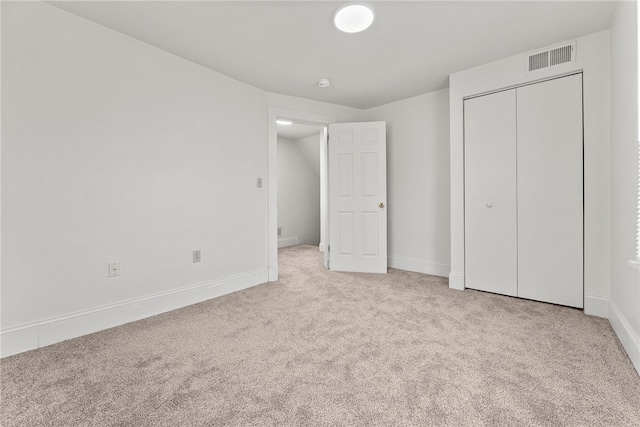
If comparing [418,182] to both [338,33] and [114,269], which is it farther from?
[114,269]

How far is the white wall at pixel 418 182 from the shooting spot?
3477 millimetres

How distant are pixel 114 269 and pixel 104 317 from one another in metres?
0.35

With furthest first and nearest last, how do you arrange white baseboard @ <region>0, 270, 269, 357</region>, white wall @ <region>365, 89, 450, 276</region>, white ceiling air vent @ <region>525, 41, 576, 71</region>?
white wall @ <region>365, 89, 450, 276</region>
white ceiling air vent @ <region>525, 41, 576, 71</region>
white baseboard @ <region>0, 270, 269, 357</region>

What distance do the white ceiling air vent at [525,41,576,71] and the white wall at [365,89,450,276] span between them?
0.95 m

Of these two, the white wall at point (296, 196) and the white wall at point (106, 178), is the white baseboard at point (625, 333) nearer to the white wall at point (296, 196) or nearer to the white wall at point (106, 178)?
the white wall at point (106, 178)

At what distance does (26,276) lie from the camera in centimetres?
179

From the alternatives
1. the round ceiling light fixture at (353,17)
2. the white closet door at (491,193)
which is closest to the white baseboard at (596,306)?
the white closet door at (491,193)

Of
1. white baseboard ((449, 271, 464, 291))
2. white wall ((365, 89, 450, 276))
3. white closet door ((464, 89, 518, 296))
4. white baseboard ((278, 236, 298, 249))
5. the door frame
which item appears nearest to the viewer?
white closet door ((464, 89, 518, 296))

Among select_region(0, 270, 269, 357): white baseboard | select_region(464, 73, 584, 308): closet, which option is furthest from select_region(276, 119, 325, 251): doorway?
select_region(464, 73, 584, 308): closet

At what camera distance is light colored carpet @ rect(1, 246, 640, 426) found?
1230 millimetres

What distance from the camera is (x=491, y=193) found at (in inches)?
109

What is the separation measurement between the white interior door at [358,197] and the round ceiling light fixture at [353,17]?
1.69 meters

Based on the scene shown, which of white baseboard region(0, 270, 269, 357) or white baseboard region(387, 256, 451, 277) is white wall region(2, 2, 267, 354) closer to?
white baseboard region(0, 270, 269, 357)

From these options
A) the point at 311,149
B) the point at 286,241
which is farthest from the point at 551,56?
the point at 286,241
